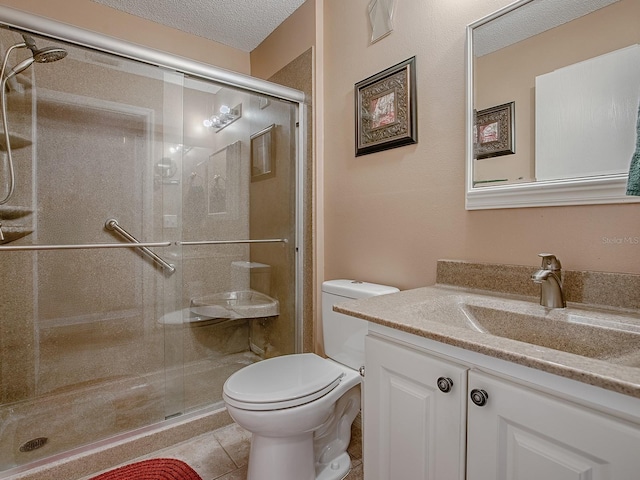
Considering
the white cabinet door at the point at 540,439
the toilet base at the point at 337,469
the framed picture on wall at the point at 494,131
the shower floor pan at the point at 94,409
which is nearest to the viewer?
the white cabinet door at the point at 540,439

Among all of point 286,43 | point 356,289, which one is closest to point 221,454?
point 356,289

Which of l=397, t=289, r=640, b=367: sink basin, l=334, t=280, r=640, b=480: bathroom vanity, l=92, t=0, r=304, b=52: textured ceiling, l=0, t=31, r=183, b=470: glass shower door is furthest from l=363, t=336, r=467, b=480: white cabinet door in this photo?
l=92, t=0, r=304, b=52: textured ceiling

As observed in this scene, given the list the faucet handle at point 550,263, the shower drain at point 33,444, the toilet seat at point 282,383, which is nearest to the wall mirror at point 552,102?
the faucet handle at point 550,263

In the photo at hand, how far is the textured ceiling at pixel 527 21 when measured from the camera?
991 mm

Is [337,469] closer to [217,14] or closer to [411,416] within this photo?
[411,416]

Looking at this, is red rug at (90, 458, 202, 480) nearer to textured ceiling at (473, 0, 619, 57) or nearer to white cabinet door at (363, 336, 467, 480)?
white cabinet door at (363, 336, 467, 480)

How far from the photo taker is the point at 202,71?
5.67 feet

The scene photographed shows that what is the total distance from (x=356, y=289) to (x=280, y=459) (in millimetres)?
722

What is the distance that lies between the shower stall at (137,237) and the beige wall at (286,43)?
0.34 metres

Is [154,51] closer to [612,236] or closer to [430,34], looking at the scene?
[430,34]

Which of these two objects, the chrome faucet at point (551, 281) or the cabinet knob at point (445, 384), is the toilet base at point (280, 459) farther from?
the chrome faucet at point (551, 281)

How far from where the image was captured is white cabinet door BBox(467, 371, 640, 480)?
1.74 ft

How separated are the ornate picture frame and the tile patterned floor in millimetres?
1439

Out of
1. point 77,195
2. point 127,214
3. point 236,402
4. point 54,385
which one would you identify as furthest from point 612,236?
point 54,385
